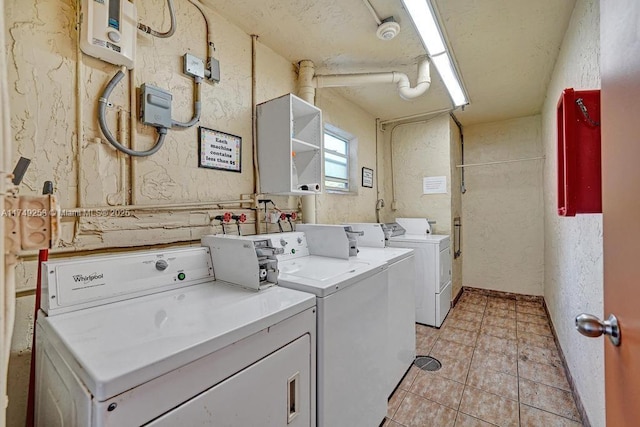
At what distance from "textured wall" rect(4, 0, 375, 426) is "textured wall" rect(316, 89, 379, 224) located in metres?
1.01

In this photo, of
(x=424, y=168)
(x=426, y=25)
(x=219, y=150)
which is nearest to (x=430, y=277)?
(x=424, y=168)

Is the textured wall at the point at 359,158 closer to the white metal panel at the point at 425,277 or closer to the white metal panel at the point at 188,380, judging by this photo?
the white metal panel at the point at 425,277

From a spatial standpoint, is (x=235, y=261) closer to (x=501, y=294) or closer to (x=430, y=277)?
(x=430, y=277)

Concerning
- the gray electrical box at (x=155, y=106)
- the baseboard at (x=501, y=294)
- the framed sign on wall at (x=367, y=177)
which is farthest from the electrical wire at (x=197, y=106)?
the baseboard at (x=501, y=294)

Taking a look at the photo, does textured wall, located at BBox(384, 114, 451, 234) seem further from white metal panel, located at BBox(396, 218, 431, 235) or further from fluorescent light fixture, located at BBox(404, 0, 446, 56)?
fluorescent light fixture, located at BBox(404, 0, 446, 56)

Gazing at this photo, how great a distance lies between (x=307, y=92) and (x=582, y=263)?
2.32 m

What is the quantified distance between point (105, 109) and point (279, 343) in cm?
133

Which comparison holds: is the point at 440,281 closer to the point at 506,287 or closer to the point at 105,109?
the point at 506,287

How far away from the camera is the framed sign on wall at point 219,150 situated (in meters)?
1.72

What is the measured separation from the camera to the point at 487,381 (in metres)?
2.04

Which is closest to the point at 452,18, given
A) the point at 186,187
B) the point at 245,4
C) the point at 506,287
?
the point at 245,4

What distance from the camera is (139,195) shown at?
1.44 m

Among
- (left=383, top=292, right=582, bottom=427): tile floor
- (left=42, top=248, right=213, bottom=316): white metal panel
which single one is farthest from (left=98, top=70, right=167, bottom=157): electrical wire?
(left=383, top=292, right=582, bottom=427): tile floor

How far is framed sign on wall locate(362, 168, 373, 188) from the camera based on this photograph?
11.5 feet
